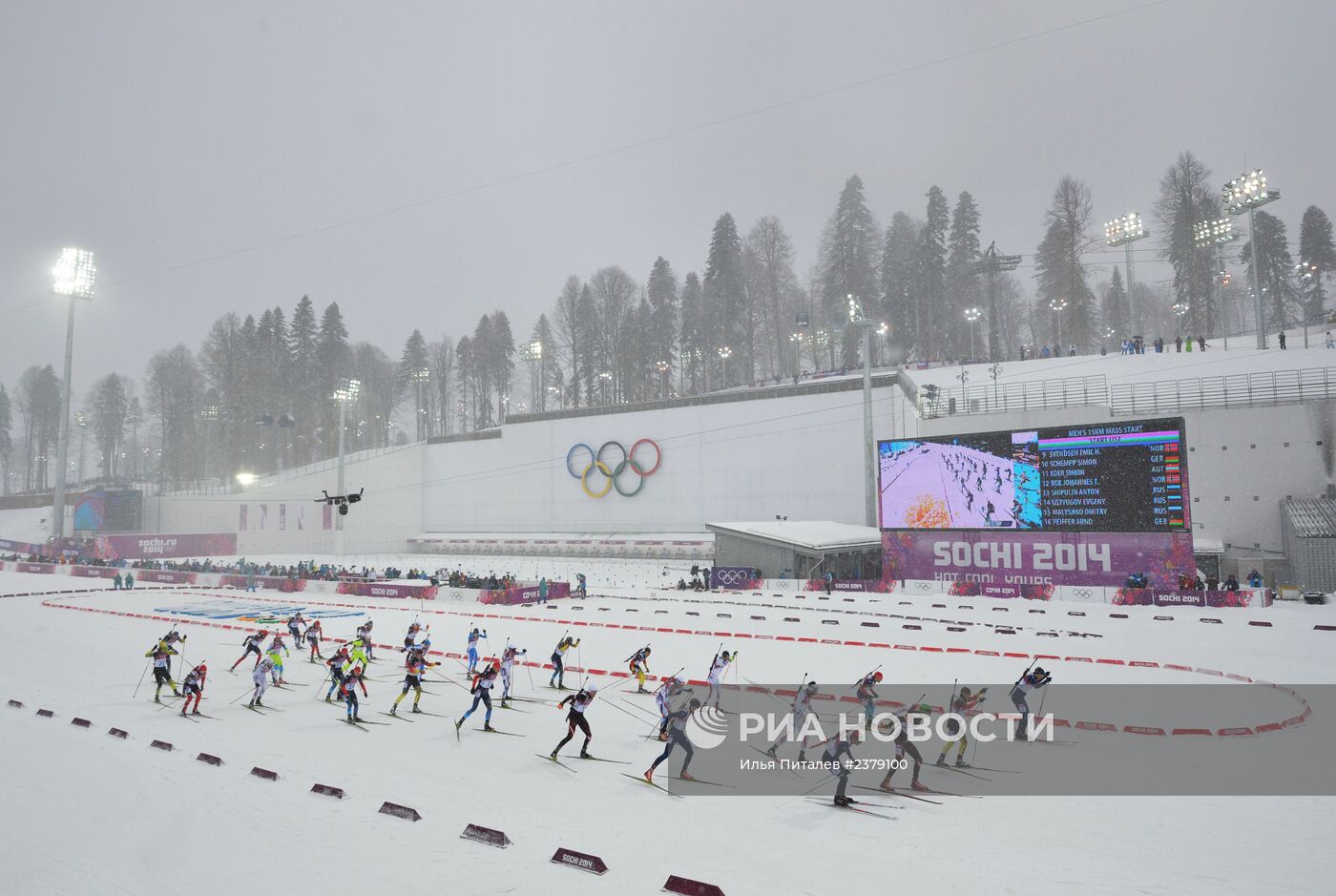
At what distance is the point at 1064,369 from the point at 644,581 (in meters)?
33.7

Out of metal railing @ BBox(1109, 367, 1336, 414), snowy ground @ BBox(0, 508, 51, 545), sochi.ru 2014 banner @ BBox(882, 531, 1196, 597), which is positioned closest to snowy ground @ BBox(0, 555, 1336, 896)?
sochi.ru 2014 banner @ BBox(882, 531, 1196, 597)

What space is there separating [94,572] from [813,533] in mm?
46980

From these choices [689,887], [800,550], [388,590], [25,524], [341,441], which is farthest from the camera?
[25,524]

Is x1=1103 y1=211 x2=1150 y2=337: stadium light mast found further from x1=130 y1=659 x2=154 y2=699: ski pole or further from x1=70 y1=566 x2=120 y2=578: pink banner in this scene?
x1=70 y1=566 x2=120 y2=578: pink banner

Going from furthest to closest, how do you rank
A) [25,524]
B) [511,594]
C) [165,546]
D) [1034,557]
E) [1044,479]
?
[25,524] → [165,546] → [511,594] → [1034,557] → [1044,479]

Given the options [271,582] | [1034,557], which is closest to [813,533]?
[1034,557]

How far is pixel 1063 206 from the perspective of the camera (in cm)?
6644

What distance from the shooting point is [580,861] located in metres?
8.28

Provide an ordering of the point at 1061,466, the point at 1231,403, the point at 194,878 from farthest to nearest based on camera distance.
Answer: the point at 1231,403
the point at 1061,466
the point at 194,878

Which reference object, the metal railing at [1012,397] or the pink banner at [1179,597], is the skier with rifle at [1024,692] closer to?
the pink banner at [1179,597]

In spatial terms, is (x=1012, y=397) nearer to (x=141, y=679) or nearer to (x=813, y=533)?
(x=813, y=533)

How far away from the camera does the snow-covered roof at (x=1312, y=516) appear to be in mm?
30984

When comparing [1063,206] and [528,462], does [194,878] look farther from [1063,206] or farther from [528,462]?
[1063,206]

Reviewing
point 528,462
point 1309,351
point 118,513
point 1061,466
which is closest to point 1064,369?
point 1309,351
